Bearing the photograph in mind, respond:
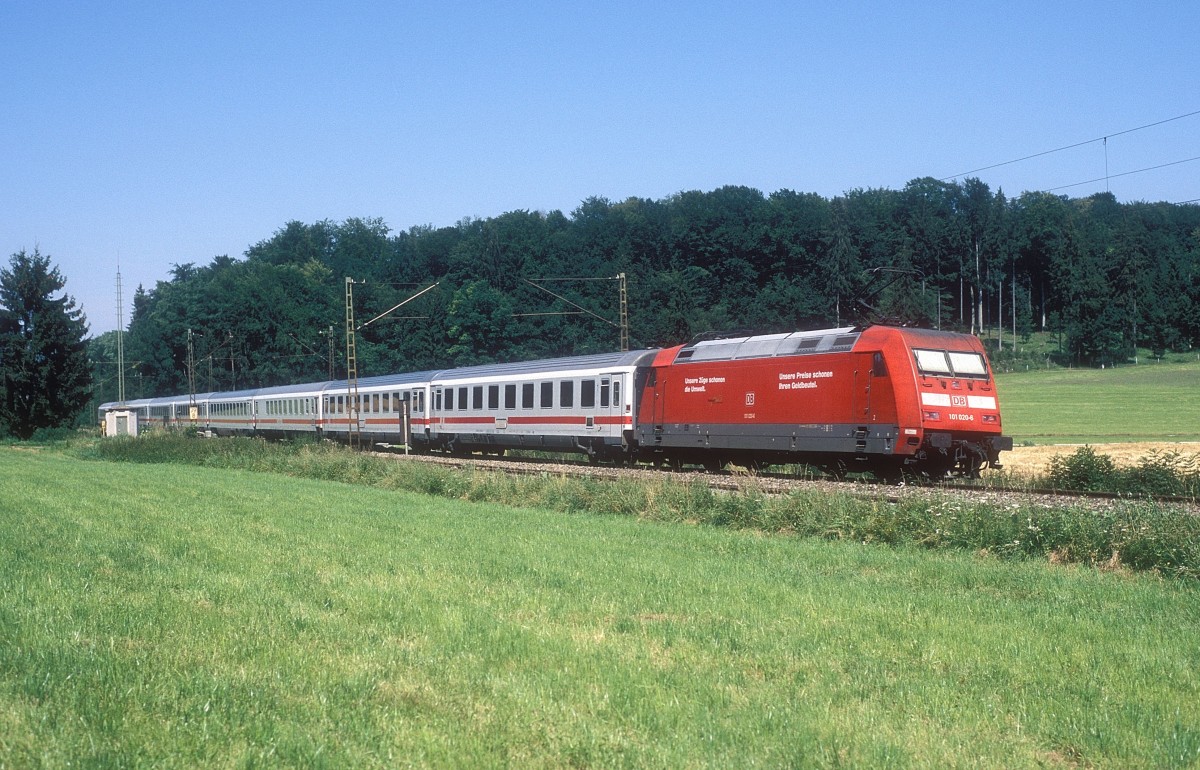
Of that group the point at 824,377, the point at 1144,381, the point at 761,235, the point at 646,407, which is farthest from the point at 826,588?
the point at 761,235

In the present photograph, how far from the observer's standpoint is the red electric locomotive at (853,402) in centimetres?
2331

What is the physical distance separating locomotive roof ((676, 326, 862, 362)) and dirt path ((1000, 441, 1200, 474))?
331 inches

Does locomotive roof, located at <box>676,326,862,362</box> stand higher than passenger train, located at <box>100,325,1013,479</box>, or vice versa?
locomotive roof, located at <box>676,326,862,362</box>

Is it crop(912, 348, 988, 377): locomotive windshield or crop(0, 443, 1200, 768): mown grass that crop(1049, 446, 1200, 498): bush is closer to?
crop(912, 348, 988, 377): locomotive windshield

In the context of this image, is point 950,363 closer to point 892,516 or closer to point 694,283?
point 892,516

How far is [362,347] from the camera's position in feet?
285

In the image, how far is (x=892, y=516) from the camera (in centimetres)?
1500

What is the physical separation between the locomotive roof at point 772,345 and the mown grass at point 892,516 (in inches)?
167

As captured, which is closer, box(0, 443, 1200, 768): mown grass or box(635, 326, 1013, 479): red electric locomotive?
box(0, 443, 1200, 768): mown grass

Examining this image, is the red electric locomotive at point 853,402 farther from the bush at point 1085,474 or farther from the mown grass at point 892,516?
the mown grass at point 892,516

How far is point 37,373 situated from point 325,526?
5848cm

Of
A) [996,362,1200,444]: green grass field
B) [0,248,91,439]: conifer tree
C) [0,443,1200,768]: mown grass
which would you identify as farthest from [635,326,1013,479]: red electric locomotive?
[0,248,91,439]: conifer tree

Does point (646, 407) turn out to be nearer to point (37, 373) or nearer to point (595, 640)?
point (595, 640)

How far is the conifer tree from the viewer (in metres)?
64.6
